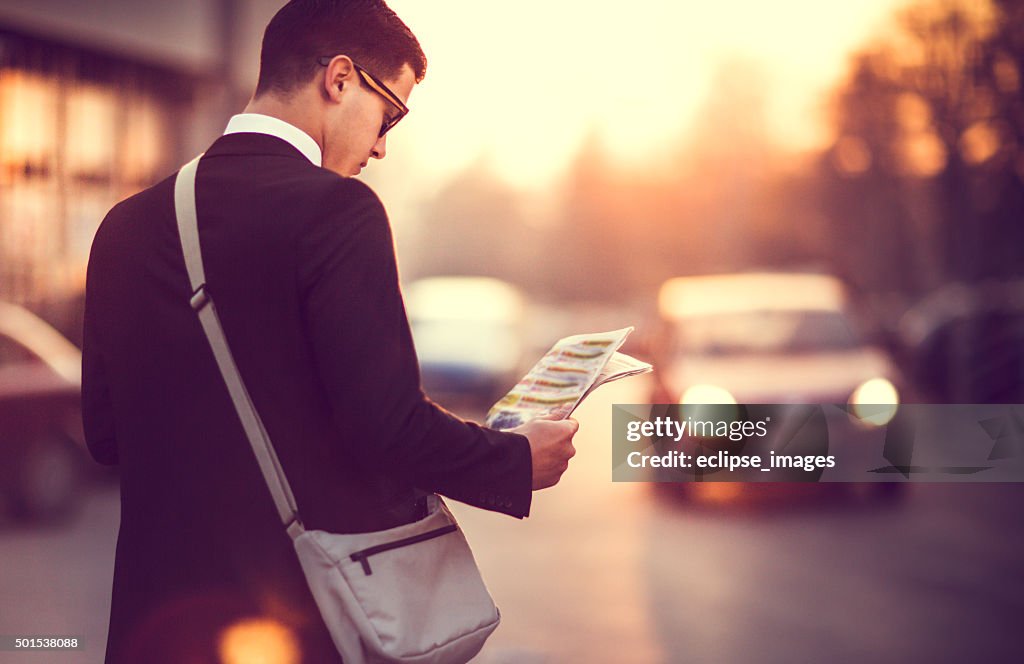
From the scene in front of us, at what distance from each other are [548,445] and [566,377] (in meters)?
0.30

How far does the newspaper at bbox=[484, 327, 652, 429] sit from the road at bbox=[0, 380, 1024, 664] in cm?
310

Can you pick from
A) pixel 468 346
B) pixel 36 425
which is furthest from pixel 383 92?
pixel 468 346

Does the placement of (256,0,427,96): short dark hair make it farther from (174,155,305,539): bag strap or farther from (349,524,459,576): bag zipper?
(349,524,459,576): bag zipper

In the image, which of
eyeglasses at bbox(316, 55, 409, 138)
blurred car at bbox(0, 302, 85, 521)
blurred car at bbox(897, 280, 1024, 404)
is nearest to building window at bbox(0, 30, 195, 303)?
blurred car at bbox(0, 302, 85, 521)

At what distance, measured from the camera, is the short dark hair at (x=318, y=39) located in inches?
78.7

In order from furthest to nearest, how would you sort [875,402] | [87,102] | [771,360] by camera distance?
[87,102] < [771,360] < [875,402]

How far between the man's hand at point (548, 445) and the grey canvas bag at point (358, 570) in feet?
0.70

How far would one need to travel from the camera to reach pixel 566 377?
2277 millimetres

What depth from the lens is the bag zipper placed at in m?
1.81

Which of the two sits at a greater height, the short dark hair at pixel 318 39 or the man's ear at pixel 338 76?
the short dark hair at pixel 318 39

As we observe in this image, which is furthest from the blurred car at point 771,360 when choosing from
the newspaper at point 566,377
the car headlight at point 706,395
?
the newspaper at point 566,377

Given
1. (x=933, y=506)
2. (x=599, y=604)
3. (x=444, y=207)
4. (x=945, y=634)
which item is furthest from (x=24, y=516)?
(x=444, y=207)

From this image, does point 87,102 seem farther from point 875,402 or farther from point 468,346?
point 875,402

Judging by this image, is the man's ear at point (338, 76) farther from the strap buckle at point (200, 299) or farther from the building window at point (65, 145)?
the building window at point (65, 145)
